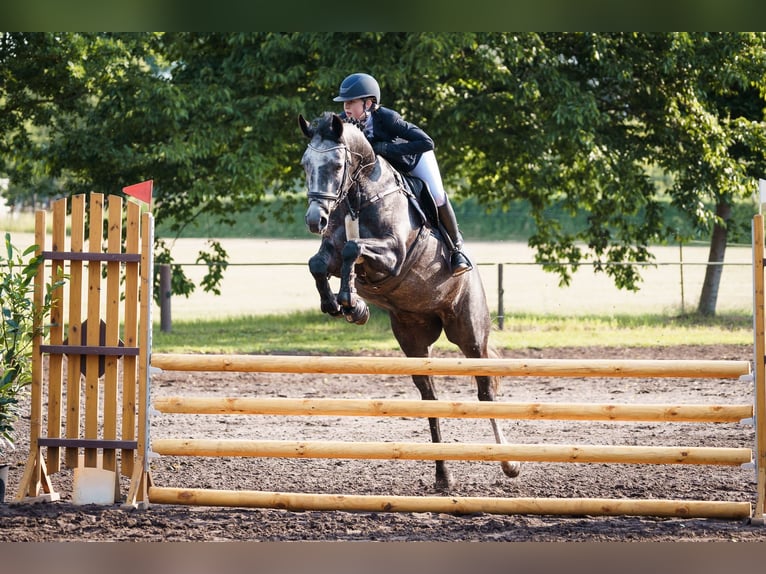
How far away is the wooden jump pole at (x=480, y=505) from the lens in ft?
15.6

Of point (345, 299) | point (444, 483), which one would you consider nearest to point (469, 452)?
point (444, 483)

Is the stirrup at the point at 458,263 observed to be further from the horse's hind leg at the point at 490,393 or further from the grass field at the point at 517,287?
the grass field at the point at 517,287

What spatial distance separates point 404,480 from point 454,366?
1301 mm

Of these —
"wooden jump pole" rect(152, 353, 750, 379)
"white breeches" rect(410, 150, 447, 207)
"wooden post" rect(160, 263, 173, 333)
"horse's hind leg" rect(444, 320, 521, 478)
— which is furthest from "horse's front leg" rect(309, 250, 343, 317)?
"wooden post" rect(160, 263, 173, 333)

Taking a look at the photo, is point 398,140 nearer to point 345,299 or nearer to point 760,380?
point 345,299

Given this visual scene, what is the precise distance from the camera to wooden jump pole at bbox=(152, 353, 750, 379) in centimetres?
484

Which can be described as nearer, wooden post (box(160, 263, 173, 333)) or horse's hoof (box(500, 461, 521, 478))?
horse's hoof (box(500, 461, 521, 478))

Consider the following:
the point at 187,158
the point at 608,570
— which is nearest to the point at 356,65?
the point at 187,158

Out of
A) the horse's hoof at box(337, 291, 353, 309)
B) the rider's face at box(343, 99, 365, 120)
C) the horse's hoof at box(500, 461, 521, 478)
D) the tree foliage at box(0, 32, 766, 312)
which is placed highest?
the tree foliage at box(0, 32, 766, 312)

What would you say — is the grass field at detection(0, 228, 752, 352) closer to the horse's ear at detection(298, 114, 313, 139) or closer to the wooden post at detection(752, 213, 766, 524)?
the horse's ear at detection(298, 114, 313, 139)

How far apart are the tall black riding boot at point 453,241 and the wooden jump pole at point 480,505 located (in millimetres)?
1523

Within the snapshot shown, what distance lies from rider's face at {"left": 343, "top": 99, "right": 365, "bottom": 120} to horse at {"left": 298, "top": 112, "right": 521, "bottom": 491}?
0.74ft

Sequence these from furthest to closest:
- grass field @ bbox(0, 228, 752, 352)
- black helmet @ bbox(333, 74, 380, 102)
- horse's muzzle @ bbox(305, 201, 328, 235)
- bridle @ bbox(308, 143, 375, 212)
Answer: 1. grass field @ bbox(0, 228, 752, 352)
2. black helmet @ bbox(333, 74, 380, 102)
3. bridle @ bbox(308, 143, 375, 212)
4. horse's muzzle @ bbox(305, 201, 328, 235)

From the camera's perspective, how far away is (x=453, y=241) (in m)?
5.87
